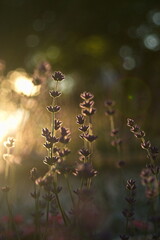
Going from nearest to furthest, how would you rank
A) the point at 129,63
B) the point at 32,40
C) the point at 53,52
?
the point at 53,52 → the point at 32,40 → the point at 129,63

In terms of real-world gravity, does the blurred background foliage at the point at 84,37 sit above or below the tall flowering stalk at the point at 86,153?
above

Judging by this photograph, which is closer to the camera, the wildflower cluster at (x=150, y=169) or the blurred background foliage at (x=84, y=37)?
the wildflower cluster at (x=150, y=169)

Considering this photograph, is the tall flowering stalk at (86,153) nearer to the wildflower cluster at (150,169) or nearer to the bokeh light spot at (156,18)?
the wildflower cluster at (150,169)

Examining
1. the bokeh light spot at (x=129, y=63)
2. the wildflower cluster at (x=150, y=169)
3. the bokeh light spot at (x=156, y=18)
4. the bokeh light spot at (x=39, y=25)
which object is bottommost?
the wildflower cluster at (x=150, y=169)

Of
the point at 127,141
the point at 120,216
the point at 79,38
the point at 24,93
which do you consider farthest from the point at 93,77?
the point at 24,93

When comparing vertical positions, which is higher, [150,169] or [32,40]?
[32,40]

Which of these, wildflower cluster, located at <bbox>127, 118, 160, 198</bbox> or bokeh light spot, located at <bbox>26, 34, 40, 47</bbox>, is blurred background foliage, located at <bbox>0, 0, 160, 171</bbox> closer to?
bokeh light spot, located at <bbox>26, 34, 40, 47</bbox>

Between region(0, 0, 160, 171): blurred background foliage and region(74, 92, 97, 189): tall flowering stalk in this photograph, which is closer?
region(74, 92, 97, 189): tall flowering stalk

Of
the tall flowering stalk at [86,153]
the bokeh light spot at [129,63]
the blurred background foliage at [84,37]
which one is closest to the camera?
the tall flowering stalk at [86,153]

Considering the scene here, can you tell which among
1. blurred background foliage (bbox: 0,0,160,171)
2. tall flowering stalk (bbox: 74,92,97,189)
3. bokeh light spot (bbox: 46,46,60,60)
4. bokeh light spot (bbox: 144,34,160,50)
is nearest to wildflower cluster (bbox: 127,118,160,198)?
tall flowering stalk (bbox: 74,92,97,189)

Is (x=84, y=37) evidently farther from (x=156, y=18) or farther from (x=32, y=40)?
(x=156, y=18)

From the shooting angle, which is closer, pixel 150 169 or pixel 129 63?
pixel 150 169

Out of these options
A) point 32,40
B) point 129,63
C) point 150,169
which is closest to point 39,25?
point 32,40

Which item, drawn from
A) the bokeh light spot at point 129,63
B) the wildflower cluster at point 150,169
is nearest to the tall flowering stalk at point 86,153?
the wildflower cluster at point 150,169
